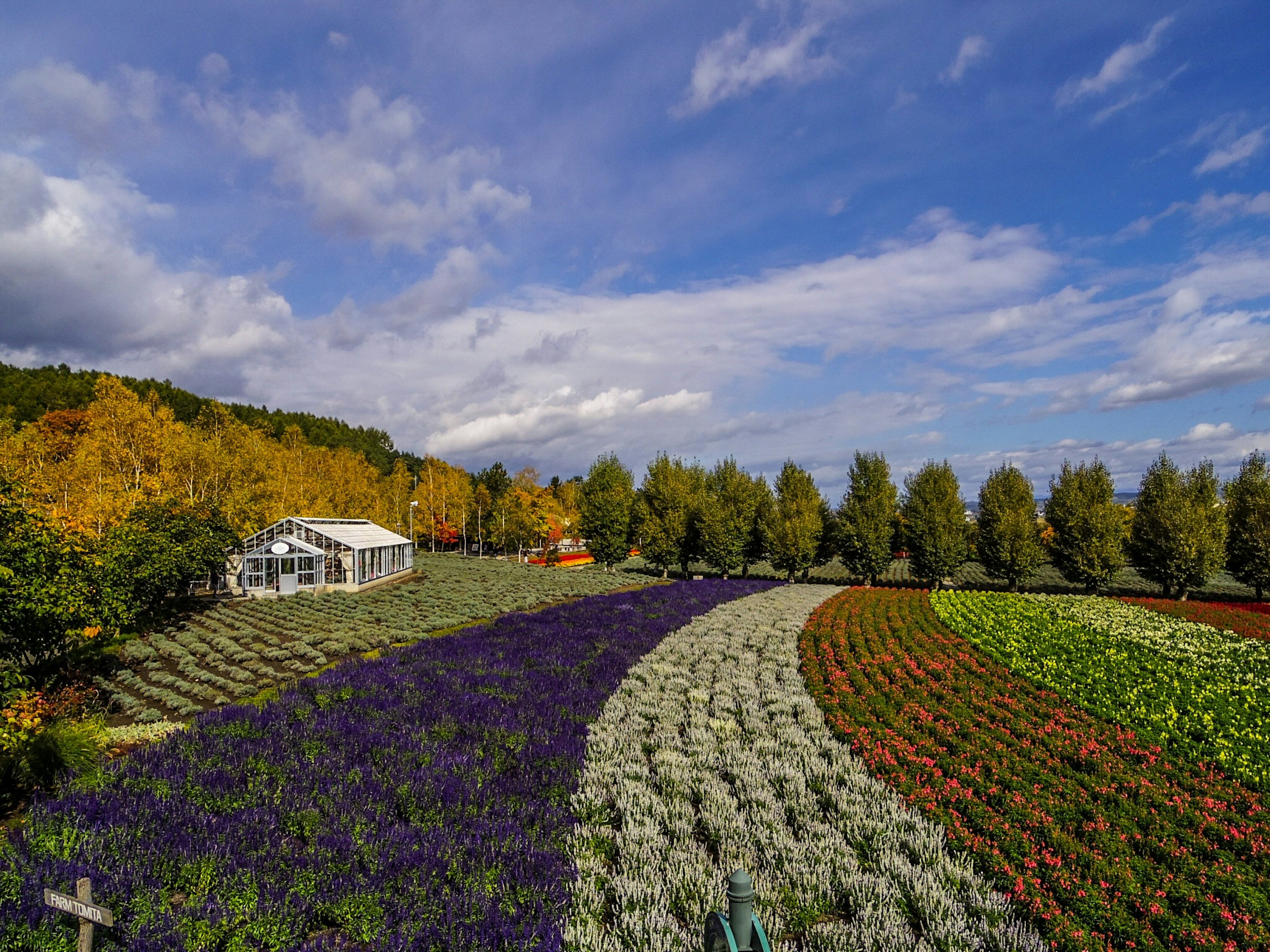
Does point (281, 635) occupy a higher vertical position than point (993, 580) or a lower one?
higher

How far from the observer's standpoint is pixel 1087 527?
3984cm

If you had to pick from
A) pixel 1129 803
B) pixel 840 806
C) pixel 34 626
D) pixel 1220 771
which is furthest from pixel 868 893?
pixel 34 626

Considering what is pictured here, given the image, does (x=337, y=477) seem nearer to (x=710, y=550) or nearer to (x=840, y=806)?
(x=710, y=550)

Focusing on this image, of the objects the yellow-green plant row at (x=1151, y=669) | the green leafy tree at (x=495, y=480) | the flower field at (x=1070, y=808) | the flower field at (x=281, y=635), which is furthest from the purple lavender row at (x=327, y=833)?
the green leafy tree at (x=495, y=480)

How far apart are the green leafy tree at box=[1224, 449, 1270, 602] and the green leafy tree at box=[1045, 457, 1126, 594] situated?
5.72 metres

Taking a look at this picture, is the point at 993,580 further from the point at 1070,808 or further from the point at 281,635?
the point at 281,635

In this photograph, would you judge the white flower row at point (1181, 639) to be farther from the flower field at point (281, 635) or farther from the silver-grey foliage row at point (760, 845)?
the flower field at point (281, 635)

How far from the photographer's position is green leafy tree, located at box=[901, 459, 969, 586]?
141 ft

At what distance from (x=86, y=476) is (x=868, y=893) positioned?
4236 centimetres

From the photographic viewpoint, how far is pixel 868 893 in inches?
247

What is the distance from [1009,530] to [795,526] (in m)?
14.7

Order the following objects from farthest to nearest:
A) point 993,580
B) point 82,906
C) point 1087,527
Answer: point 993,580 < point 1087,527 < point 82,906

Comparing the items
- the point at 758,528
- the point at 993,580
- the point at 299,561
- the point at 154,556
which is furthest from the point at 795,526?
the point at 154,556

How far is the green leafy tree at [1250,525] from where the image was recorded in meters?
36.5
